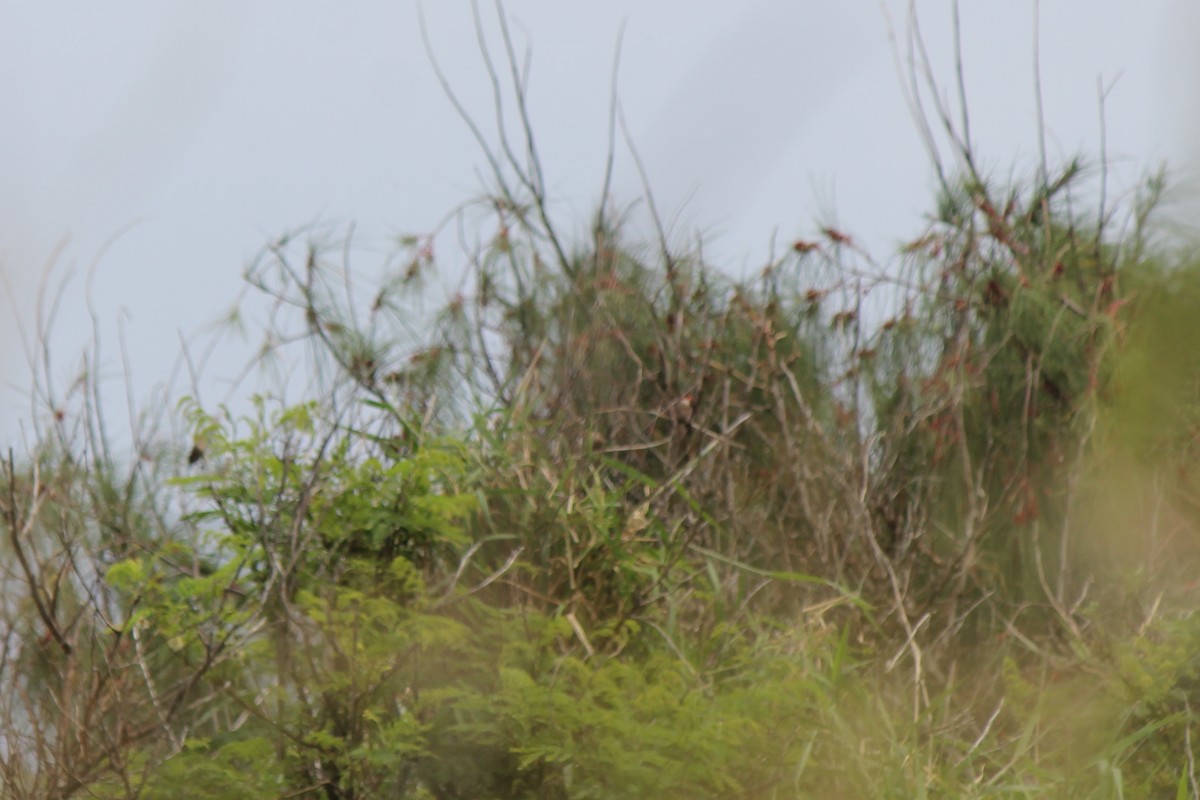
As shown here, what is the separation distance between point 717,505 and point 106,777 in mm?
1782

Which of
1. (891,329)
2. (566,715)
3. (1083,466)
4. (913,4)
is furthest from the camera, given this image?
(891,329)

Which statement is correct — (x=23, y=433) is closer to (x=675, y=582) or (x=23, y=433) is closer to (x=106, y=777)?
(x=106, y=777)

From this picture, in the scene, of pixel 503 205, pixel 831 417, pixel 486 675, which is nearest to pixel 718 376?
pixel 831 417

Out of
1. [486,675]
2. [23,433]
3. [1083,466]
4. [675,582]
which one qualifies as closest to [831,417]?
[1083,466]

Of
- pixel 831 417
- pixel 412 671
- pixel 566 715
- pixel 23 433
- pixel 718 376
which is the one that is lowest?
pixel 566 715

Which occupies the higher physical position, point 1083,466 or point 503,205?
point 503,205

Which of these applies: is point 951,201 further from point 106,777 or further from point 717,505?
point 106,777

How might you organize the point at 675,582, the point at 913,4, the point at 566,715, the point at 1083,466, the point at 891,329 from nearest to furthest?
the point at 566,715, the point at 675,582, the point at 913,4, the point at 1083,466, the point at 891,329

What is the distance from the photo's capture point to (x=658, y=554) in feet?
8.66

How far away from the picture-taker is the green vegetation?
224 centimetres

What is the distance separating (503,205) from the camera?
385 centimetres

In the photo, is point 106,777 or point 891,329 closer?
point 106,777

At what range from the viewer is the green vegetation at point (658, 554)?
2238 mm

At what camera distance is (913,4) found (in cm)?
289
